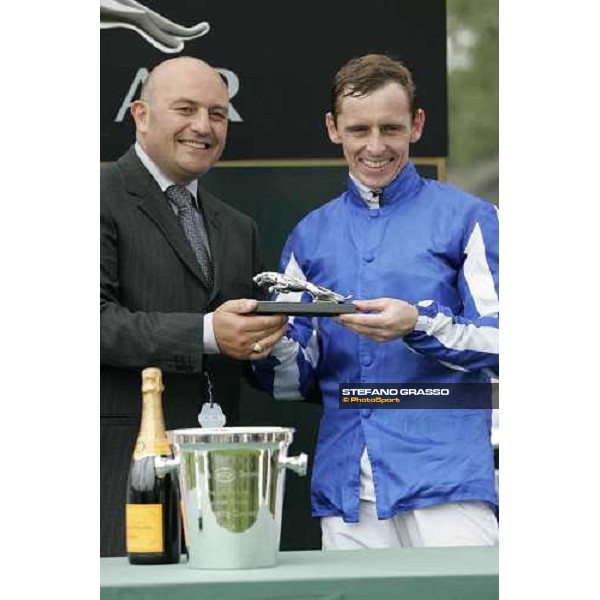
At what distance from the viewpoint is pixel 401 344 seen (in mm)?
3691

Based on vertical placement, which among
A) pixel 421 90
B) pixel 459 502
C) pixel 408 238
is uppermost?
pixel 421 90

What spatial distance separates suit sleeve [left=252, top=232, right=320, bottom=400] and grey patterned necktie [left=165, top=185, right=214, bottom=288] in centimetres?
19

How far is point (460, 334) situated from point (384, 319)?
0.68 feet

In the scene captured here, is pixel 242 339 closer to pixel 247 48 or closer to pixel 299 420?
pixel 299 420

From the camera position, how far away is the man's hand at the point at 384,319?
3566 millimetres

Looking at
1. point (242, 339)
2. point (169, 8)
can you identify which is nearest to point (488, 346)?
point (242, 339)

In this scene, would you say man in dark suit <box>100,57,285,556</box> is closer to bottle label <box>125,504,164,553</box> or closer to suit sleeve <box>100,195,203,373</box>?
suit sleeve <box>100,195,203,373</box>

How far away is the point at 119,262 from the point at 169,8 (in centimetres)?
65

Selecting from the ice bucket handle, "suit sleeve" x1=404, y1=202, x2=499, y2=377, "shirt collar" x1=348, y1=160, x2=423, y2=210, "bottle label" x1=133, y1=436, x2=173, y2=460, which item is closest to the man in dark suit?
"shirt collar" x1=348, y1=160, x2=423, y2=210

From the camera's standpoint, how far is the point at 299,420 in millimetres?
3744

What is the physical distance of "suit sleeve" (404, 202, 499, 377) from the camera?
11.9 ft

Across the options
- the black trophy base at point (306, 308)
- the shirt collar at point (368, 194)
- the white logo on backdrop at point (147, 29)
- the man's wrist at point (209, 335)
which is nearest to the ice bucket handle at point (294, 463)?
the black trophy base at point (306, 308)

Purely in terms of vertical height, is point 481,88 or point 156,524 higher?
point 481,88

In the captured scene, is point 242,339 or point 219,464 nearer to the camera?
A: point 219,464
